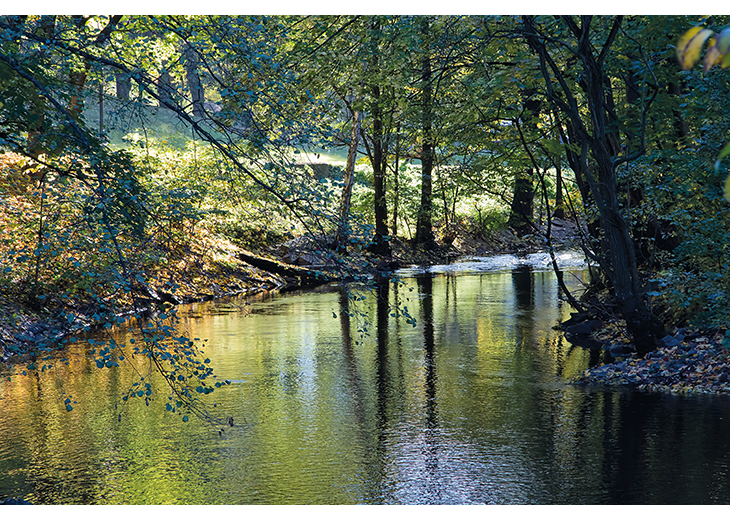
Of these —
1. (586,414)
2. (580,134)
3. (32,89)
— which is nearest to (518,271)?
(580,134)

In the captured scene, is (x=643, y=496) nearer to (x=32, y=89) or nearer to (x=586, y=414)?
(x=586, y=414)

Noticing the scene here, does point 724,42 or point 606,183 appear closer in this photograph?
point 724,42

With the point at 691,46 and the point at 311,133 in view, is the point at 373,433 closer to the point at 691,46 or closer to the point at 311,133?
the point at 311,133

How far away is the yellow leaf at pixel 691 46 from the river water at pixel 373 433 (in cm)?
386

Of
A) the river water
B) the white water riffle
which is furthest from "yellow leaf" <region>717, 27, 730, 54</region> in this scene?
the white water riffle

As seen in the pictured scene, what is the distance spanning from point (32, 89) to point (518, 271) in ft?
62.9

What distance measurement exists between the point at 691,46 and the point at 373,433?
260 inches

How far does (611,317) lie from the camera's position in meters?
12.9

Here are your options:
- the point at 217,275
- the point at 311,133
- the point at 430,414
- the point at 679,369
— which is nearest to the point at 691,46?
the point at 311,133

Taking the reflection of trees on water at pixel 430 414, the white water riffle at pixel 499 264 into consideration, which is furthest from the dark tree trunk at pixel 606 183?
the white water riffle at pixel 499 264

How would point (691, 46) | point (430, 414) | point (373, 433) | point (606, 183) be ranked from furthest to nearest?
1. point (606, 183)
2. point (430, 414)
3. point (373, 433)
4. point (691, 46)

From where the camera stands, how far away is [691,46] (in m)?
1.74

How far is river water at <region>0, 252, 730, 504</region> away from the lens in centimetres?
620

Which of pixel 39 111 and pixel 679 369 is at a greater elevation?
pixel 39 111
